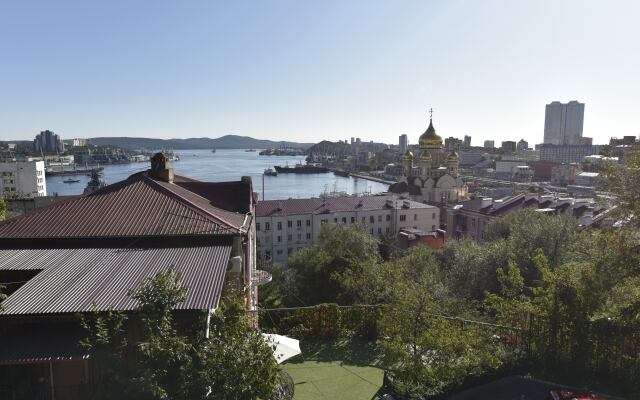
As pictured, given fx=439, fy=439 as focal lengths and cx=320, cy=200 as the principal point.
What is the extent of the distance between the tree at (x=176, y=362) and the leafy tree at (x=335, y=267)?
1283cm

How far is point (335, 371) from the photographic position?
1253 centimetres

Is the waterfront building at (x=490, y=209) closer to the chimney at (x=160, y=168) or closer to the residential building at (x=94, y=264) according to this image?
the chimney at (x=160, y=168)

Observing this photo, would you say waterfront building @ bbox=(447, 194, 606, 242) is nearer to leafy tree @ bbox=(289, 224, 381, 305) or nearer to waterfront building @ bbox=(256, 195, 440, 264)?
waterfront building @ bbox=(256, 195, 440, 264)

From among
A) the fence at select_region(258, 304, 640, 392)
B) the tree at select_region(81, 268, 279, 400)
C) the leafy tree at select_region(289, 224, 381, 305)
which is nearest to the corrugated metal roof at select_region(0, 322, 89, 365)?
the tree at select_region(81, 268, 279, 400)

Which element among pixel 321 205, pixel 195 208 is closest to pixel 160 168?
pixel 195 208

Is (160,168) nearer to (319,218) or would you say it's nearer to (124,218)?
(124,218)

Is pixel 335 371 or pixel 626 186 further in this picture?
pixel 335 371

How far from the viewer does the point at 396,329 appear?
1152cm

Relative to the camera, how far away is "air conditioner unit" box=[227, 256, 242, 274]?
11.9 metres

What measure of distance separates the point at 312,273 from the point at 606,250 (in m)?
16.9

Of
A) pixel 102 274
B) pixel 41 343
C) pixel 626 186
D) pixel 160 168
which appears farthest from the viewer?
pixel 160 168

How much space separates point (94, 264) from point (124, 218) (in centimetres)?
256

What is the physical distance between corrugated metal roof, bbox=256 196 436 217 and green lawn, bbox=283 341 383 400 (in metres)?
33.7

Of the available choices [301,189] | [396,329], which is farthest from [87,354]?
[301,189]
